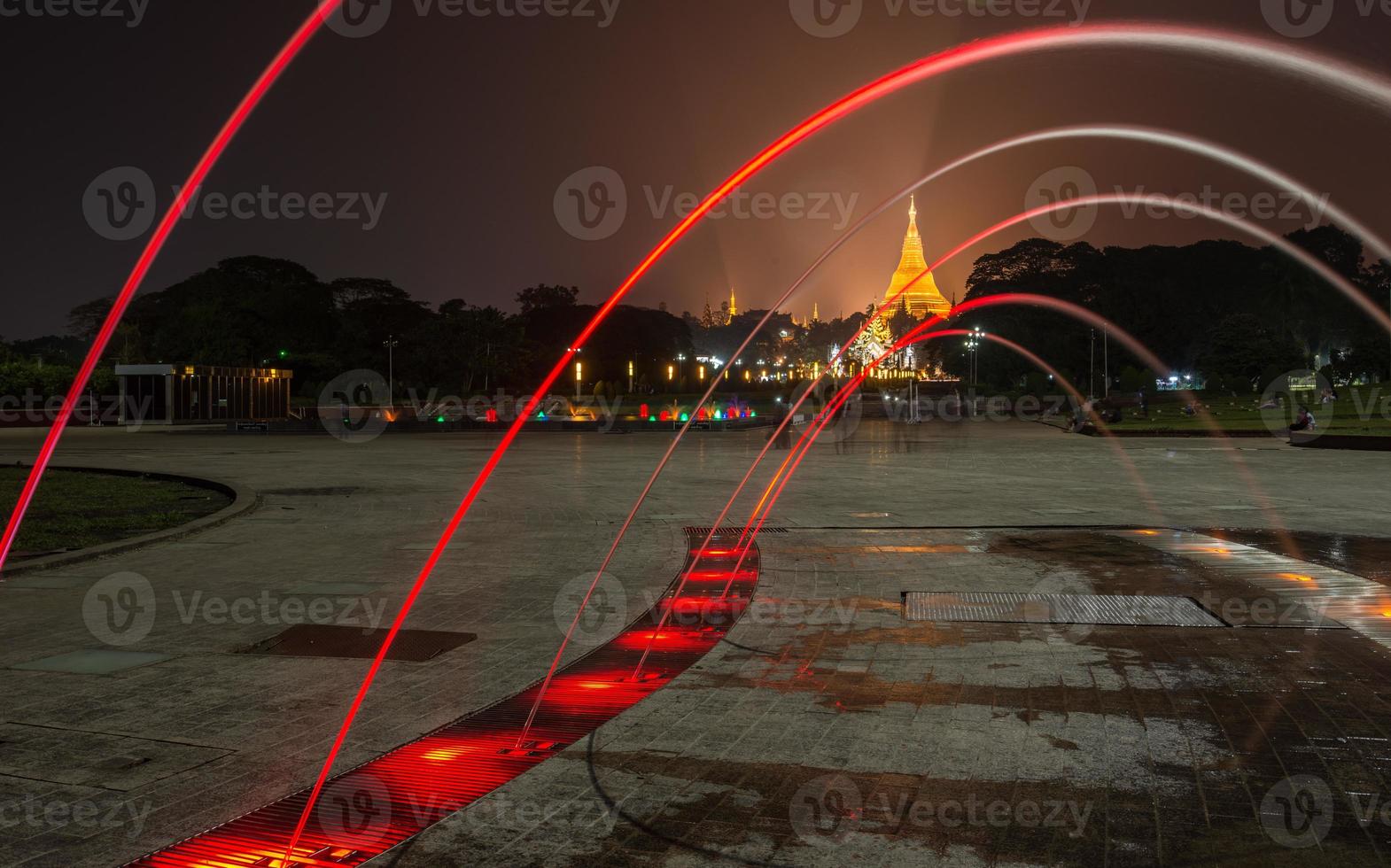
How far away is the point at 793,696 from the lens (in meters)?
6.62

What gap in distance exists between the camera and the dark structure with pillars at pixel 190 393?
61.6m

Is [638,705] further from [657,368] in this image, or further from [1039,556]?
[657,368]

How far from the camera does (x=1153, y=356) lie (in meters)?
102

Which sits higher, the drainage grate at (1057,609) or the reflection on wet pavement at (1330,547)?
the reflection on wet pavement at (1330,547)

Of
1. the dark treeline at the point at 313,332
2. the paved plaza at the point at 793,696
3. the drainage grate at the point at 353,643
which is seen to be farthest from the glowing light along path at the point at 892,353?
the dark treeline at the point at 313,332

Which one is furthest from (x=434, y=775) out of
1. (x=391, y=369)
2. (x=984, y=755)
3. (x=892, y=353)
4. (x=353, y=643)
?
(x=892, y=353)

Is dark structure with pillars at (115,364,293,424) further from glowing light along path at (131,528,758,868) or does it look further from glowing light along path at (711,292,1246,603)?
glowing light along path at (131,528,758,868)

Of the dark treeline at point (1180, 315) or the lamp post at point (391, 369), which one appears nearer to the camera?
the lamp post at point (391, 369)

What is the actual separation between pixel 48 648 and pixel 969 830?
6.86 meters

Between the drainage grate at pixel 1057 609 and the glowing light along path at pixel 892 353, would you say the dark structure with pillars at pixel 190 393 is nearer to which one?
the glowing light along path at pixel 892 353

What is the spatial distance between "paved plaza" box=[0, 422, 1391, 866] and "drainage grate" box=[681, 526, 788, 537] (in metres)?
0.28

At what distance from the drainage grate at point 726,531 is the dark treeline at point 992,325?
218 ft

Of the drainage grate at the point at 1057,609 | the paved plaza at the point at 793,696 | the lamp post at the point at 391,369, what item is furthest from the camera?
the lamp post at the point at 391,369

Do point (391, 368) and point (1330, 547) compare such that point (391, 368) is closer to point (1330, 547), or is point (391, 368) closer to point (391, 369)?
point (391, 369)
